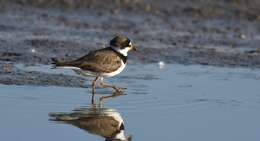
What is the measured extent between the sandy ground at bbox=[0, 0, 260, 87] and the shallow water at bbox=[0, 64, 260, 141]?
757 mm

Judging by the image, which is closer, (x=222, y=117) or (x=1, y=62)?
(x=222, y=117)

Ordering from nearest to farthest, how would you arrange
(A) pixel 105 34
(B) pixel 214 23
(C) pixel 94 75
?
(C) pixel 94 75 → (A) pixel 105 34 → (B) pixel 214 23

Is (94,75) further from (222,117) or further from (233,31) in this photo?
(233,31)

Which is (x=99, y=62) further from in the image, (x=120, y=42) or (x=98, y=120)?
(x=98, y=120)

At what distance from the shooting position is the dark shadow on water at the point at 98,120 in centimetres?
832

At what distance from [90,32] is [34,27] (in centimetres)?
100

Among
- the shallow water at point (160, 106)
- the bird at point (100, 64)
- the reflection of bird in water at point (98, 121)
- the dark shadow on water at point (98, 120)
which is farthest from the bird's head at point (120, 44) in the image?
the reflection of bird in water at point (98, 121)

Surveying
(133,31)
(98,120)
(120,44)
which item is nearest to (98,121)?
(98,120)

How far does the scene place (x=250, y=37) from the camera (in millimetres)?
14695

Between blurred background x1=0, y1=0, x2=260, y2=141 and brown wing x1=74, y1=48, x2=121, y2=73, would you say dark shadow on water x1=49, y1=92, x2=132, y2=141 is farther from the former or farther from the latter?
brown wing x1=74, y1=48, x2=121, y2=73

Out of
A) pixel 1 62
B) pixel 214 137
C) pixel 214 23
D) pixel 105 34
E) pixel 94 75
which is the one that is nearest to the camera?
pixel 214 137

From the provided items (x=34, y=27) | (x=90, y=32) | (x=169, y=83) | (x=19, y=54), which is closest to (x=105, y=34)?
(x=90, y=32)

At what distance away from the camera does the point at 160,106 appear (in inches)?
380

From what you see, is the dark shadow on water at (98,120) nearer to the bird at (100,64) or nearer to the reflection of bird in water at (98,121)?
the reflection of bird in water at (98,121)
